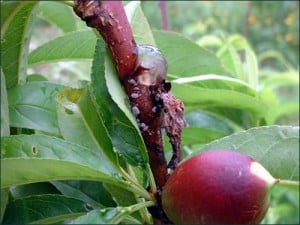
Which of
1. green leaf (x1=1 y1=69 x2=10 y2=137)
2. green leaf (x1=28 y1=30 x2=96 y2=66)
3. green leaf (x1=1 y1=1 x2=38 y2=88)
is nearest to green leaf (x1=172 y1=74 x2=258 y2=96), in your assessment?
green leaf (x1=28 y1=30 x2=96 y2=66)

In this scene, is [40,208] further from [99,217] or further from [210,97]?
[210,97]

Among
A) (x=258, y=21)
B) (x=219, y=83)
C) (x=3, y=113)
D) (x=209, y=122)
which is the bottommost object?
(x=258, y=21)

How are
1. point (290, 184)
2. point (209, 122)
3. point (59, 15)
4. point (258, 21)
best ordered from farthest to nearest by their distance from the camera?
point (258, 21) → point (59, 15) → point (209, 122) → point (290, 184)

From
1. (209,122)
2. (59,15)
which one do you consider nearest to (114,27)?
(209,122)

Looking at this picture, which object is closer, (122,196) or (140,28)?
(122,196)

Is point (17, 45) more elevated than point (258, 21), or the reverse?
point (17, 45)

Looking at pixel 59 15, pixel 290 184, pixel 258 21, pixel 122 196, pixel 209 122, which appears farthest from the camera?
pixel 258 21

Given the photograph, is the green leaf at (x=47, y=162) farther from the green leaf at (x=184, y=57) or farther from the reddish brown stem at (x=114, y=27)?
the green leaf at (x=184, y=57)
